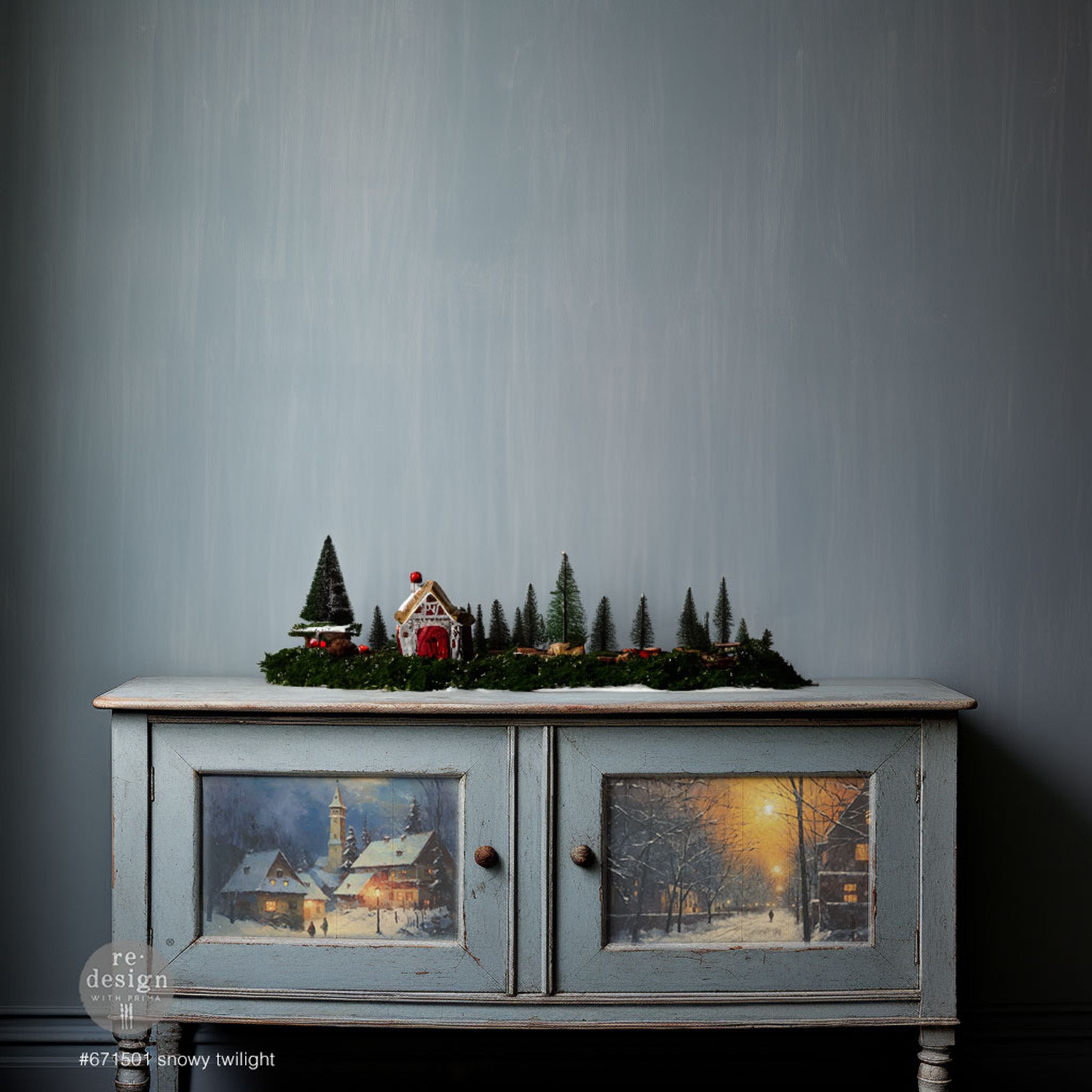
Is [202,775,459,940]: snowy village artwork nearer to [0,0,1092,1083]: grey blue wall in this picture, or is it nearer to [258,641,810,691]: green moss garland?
[258,641,810,691]: green moss garland

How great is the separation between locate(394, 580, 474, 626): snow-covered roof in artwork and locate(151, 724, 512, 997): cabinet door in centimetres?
28

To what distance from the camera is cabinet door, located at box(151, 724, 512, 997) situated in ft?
5.64

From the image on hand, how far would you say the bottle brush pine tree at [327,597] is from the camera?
201 cm

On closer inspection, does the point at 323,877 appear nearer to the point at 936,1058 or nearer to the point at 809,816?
the point at 809,816

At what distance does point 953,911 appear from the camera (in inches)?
67.1

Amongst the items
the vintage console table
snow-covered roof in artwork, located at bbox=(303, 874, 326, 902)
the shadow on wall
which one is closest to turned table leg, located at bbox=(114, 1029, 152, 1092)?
the vintage console table

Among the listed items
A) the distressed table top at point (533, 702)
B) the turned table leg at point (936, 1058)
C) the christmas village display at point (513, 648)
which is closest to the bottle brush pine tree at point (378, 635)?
the christmas village display at point (513, 648)

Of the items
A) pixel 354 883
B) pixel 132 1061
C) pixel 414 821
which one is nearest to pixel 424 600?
pixel 414 821

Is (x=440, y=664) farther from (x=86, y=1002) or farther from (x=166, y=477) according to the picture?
(x=86, y=1002)

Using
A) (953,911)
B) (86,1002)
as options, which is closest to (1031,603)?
(953,911)

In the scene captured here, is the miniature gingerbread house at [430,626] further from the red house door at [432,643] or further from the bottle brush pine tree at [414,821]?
the bottle brush pine tree at [414,821]

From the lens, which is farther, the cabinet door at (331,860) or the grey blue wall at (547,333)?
the grey blue wall at (547,333)

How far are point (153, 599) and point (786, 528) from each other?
1.43m

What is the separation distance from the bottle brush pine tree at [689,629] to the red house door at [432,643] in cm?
49
